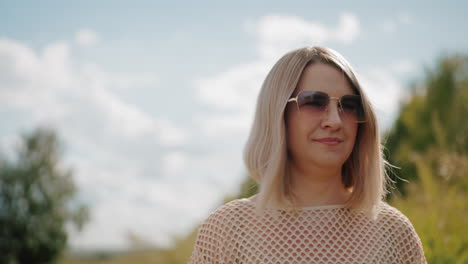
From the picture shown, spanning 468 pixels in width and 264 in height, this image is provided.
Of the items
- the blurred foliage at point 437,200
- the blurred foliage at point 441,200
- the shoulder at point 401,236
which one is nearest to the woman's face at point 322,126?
the shoulder at point 401,236

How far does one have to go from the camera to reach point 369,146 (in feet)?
8.43

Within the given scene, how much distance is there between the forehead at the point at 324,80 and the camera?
7.81 ft

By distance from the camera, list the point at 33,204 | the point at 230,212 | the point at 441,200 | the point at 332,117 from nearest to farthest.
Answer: the point at 332,117 → the point at 230,212 → the point at 441,200 → the point at 33,204

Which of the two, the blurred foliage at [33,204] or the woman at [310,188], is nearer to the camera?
the woman at [310,188]

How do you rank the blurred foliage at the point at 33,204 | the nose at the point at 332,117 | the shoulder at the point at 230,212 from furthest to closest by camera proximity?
1. the blurred foliage at the point at 33,204
2. the shoulder at the point at 230,212
3. the nose at the point at 332,117

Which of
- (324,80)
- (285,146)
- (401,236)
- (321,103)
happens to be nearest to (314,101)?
(321,103)

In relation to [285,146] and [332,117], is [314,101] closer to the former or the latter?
[332,117]

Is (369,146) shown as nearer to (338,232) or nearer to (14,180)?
(338,232)

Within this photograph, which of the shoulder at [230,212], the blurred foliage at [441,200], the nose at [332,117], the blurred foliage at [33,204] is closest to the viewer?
the nose at [332,117]

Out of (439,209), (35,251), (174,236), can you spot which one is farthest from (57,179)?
(439,209)

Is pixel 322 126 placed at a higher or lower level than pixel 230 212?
higher

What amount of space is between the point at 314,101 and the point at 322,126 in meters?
0.13

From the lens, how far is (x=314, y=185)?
247 cm

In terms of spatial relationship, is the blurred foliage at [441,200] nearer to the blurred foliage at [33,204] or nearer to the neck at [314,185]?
the neck at [314,185]
